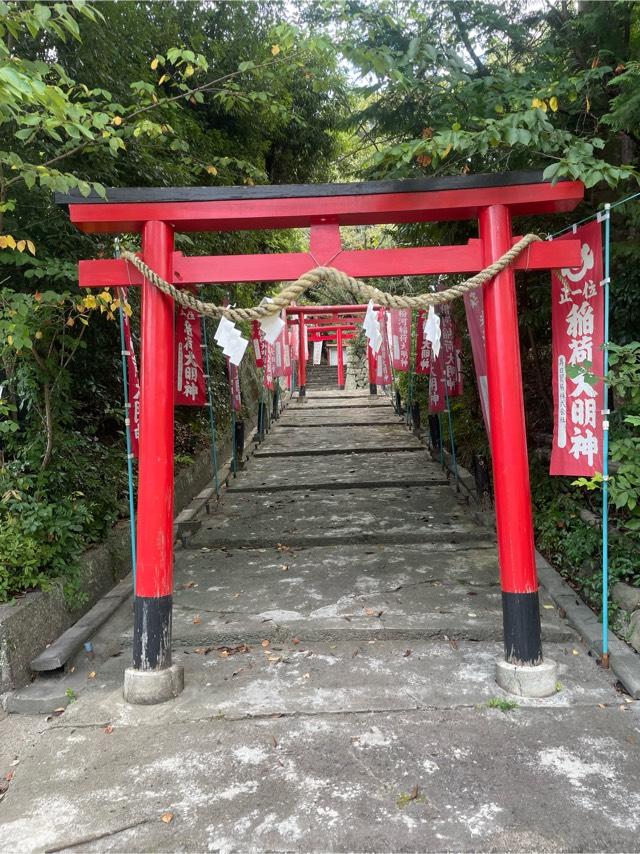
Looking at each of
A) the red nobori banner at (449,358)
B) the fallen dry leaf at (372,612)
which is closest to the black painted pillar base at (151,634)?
the fallen dry leaf at (372,612)

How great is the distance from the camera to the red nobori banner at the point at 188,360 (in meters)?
7.52

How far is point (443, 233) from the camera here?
744cm

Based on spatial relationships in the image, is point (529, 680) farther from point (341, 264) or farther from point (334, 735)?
point (341, 264)

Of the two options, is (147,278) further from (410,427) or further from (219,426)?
(410,427)

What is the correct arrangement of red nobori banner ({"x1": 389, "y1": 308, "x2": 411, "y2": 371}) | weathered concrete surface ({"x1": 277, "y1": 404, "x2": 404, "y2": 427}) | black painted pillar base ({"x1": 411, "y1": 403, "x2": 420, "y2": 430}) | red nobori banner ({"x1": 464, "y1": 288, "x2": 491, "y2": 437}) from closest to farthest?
red nobori banner ({"x1": 464, "y1": 288, "x2": 491, "y2": 437}) < red nobori banner ({"x1": 389, "y1": 308, "x2": 411, "y2": 371}) < black painted pillar base ({"x1": 411, "y1": 403, "x2": 420, "y2": 430}) < weathered concrete surface ({"x1": 277, "y1": 404, "x2": 404, "y2": 427})

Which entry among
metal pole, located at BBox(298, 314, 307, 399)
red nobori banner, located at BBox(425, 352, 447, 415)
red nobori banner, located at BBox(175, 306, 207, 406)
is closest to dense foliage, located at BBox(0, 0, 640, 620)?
red nobori banner, located at BBox(175, 306, 207, 406)

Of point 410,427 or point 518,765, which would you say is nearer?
point 518,765

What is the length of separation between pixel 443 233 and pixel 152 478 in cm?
520

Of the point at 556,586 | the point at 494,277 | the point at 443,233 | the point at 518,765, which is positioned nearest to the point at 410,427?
the point at 443,233

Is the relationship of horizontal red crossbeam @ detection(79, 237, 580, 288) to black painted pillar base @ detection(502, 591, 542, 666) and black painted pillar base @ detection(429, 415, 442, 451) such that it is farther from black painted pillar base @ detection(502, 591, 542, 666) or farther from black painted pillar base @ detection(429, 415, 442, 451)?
black painted pillar base @ detection(429, 415, 442, 451)

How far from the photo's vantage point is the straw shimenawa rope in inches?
156

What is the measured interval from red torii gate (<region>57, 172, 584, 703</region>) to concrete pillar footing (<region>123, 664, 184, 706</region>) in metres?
0.03

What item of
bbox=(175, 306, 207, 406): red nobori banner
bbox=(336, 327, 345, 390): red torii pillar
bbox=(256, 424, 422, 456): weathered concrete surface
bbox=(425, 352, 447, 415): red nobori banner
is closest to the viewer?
bbox=(175, 306, 207, 406): red nobori banner

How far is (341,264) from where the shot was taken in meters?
4.43
